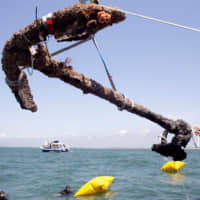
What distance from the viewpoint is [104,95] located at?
12.4ft

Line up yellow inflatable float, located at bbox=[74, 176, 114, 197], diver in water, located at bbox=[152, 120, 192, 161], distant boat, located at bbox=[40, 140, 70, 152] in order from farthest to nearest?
distant boat, located at bbox=[40, 140, 70, 152]
yellow inflatable float, located at bbox=[74, 176, 114, 197]
diver in water, located at bbox=[152, 120, 192, 161]

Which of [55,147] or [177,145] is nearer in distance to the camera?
[177,145]

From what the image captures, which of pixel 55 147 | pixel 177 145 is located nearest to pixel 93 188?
pixel 177 145

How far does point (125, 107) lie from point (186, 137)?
1250mm

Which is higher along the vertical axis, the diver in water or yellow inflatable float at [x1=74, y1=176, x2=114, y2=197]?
the diver in water

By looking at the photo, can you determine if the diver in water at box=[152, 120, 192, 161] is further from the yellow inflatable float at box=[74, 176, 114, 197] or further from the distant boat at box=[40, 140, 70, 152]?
the distant boat at box=[40, 140, 70, 152]

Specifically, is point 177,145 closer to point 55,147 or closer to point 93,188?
point 93,188

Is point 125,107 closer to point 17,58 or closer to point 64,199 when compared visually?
point 17,58

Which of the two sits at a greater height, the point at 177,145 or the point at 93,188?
the point at 177,145

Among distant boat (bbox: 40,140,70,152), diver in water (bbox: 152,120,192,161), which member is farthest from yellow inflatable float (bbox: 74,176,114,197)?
distant boat (bbox: 40,140,70,152)

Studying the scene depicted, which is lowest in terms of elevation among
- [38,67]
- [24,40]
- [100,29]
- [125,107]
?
[125,107]

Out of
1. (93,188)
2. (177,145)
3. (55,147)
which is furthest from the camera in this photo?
(55,147)

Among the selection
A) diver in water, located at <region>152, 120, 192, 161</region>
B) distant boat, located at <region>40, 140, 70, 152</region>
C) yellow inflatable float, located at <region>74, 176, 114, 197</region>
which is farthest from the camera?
distant boat, located at <region>40, 140, 70, 152</region>

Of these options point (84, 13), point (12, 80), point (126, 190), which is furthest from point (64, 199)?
point (84, 13)
